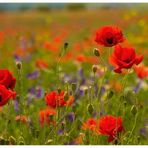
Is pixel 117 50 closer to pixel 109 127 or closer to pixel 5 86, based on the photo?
pixel 109 127

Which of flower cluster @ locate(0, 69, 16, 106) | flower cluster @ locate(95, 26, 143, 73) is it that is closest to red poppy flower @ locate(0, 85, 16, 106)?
flower cluster @ locate(0, 69, 16, 106)

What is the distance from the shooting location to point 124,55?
193cm

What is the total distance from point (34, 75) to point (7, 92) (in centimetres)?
182

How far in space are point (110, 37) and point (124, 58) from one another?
0.10 metres

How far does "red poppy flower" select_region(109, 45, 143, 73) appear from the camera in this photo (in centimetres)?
192

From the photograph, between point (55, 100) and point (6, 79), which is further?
point (55, 100)

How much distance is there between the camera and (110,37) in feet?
6.47

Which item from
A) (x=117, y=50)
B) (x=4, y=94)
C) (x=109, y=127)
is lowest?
(x=109, y=127)

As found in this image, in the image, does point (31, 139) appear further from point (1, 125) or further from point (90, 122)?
point (90, 122)

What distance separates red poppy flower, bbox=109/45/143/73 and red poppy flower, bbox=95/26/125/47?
0.9 inches

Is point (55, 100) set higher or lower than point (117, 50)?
lower

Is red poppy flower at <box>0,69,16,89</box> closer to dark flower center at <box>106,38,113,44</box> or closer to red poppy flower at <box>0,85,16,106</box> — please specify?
red poppy flower at <box>0,85,16,106</box>

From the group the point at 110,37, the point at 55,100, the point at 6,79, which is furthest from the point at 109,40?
the point at 6,79

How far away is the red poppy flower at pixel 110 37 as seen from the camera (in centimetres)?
197
